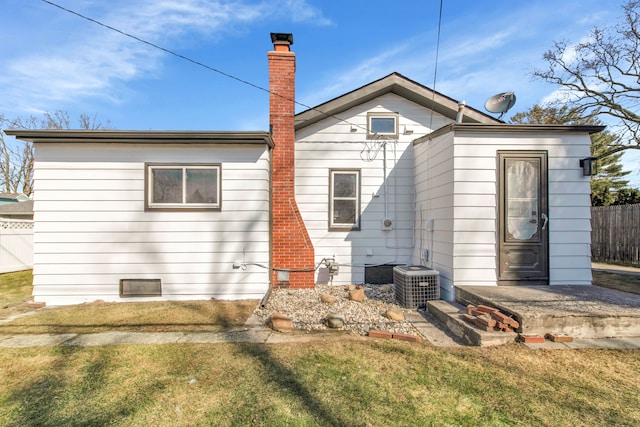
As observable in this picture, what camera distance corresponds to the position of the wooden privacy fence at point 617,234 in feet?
32.2

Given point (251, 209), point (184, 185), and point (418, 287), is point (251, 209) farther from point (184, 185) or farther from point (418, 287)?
point (418, 287)

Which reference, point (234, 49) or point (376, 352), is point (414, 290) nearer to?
point (376, 352)

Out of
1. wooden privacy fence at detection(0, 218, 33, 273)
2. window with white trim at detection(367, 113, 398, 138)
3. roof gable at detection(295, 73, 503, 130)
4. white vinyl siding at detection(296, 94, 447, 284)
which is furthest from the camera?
wooden privacy fence at detection(0, 218, 33, 273)

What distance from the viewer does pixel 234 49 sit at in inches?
335

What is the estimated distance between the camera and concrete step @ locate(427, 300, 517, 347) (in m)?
3.31

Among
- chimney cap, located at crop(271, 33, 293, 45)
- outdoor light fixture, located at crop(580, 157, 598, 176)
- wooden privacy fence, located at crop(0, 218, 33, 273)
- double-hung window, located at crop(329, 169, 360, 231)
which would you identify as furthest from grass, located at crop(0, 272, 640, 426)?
wooden privacy fence, located at crop(0, 218, 33, 273)

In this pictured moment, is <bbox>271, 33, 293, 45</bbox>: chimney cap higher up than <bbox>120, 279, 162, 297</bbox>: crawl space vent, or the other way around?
<bbox>271, 33, 293, 45</bbox>: chimney cap

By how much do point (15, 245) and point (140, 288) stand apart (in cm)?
673

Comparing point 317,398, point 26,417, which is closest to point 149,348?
point 26,417

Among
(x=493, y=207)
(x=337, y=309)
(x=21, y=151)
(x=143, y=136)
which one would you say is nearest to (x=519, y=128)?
Result: (x=493, y=207)

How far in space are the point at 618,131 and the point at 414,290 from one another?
15.0 m

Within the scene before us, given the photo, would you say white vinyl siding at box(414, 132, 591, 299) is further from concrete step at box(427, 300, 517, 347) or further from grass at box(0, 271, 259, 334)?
grass at box(0, 271, 259, 334)

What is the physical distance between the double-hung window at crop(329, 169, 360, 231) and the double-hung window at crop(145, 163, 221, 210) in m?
2.62

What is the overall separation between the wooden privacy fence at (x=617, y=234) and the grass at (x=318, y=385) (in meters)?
9.92
